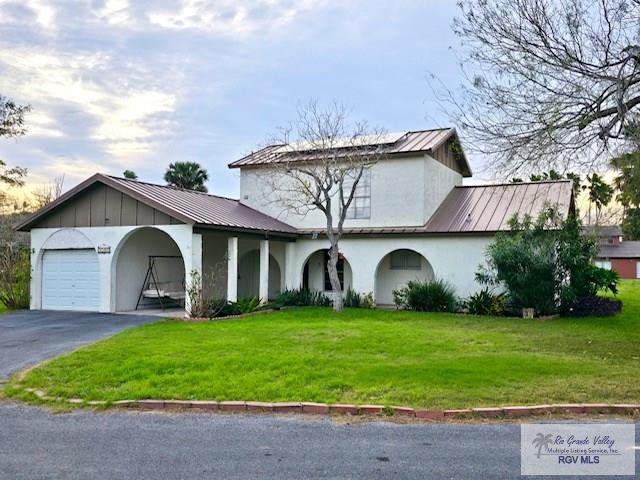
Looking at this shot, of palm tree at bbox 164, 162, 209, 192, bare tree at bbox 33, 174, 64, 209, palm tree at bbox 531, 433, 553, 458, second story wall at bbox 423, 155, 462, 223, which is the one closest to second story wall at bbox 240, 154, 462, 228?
second story wall at bbox 423, 155, 462, 223

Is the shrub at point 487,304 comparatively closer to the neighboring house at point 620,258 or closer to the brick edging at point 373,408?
the brick edging at point 373,408

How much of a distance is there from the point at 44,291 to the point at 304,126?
408 inches

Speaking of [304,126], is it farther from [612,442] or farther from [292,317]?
[612,442]

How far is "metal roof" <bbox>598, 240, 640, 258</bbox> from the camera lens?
4997 cm

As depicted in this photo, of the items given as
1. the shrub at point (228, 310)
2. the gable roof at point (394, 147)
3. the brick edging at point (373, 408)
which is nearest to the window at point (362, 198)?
the gable roof at point (394, 147)

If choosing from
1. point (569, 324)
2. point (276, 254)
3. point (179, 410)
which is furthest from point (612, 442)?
point (276, 254)

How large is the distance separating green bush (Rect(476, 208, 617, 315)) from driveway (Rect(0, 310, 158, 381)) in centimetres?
1036

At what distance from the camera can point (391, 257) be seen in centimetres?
2112

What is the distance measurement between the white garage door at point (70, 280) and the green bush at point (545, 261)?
12.4 m

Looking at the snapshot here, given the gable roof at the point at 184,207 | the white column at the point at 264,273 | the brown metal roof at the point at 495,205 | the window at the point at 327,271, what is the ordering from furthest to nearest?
1. the window at the point at 327,271
2. the white column at the point at 264,273
3. the brown metal roof at the point at 495,205
4. the gable roof at the point at 184,207

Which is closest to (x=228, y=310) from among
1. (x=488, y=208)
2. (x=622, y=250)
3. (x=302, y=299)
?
(x=302, y=299)

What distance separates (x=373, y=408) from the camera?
7020 millimetres

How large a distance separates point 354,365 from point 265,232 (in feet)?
34.1

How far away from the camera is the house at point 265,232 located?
17.4 meters
